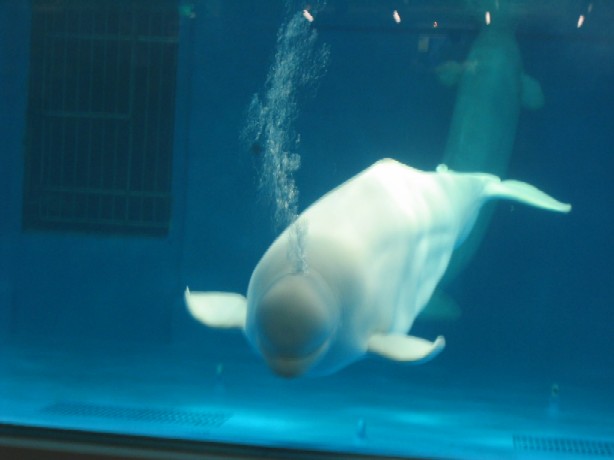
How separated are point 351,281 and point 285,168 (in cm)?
431

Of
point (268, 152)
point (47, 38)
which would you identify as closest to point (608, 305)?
point (268, 152)

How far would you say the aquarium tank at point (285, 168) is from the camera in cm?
944

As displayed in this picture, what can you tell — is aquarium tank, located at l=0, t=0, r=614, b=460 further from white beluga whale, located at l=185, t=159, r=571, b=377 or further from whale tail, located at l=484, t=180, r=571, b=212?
white beluga whale, located at l=185, t=159, r=571, b=377

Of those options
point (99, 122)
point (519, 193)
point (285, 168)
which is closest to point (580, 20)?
point (519, 193)

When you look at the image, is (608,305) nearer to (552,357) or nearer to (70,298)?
(552,357)

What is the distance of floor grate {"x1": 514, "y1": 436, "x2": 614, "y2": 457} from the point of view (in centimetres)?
Result: 523

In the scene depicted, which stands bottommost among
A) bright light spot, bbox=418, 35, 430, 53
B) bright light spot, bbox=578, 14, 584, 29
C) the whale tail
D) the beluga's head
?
the beluga's head

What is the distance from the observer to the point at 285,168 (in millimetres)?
10062

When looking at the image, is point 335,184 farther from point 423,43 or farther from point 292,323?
point 292,323

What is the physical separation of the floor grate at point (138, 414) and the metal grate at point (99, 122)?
3858 mm

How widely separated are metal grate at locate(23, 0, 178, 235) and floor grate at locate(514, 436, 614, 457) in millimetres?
5578

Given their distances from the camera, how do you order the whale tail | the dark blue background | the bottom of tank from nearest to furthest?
the bottom of tank → the whale tail → the dark blue background

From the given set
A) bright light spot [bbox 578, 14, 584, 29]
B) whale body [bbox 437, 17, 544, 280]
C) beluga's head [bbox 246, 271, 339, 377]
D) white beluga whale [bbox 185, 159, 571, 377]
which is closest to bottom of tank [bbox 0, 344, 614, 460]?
beluga's head [bbox 246, 271, 339, 377]

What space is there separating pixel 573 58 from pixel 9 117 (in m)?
6.80
